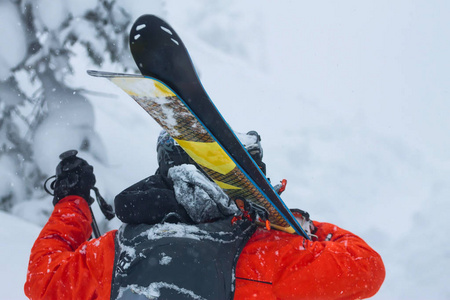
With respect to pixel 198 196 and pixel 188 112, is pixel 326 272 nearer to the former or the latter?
pixel 198 196

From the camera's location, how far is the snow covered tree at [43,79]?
3.91m

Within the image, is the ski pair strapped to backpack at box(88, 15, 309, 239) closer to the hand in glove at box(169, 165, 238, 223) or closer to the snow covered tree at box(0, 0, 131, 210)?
the hand in glove at box(169, 165, 238, 223)

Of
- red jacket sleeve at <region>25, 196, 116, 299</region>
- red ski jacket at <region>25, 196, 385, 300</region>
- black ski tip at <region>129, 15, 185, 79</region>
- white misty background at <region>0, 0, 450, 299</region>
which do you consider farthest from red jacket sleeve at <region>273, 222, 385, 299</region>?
white misty background at <region>0, 0, 450, 299</region>

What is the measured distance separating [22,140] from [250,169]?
11.4 ft

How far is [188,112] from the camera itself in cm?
119

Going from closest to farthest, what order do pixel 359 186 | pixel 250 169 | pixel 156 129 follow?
1. pixel 250 169
2. pixel 359 186
3. pixel 156 129

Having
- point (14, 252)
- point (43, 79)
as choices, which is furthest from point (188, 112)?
point (43, 79)

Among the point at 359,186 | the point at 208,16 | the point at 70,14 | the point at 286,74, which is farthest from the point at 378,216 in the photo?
the point at 70,14

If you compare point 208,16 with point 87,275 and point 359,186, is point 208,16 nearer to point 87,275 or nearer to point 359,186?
point 359,186

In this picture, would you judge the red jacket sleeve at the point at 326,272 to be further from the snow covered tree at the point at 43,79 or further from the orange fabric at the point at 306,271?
the snow covered tree at the point at 43,79

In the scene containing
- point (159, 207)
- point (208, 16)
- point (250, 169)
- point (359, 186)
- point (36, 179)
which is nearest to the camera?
point (159, 207)

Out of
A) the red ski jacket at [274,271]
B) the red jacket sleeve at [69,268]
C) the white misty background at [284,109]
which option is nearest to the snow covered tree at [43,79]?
the white misty background at [284,109]

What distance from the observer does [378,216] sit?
393 cm

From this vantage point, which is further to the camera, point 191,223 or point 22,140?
point 22,140
